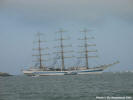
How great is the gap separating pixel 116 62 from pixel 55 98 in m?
86.4

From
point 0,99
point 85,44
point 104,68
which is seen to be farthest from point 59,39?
point 0,99

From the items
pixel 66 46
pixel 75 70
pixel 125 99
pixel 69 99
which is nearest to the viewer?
pixel 125 99

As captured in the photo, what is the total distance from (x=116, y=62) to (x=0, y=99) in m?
88.0

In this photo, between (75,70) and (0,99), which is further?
(75,70)

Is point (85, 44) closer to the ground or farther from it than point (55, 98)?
farther from it

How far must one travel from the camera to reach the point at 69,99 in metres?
24.4

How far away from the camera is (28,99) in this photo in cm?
2489

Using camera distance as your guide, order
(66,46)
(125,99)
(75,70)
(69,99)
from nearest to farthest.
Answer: (125,99), (69,99), (75,70), (66,46)

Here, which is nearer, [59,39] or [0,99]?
[0,99]

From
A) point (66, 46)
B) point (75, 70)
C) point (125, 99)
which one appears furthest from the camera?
point (66, 46)

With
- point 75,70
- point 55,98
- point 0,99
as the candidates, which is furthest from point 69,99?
point 75,70

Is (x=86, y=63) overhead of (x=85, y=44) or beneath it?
beneath

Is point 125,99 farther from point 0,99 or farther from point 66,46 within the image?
point 66,46

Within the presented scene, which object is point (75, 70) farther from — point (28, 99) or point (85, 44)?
point (28, 99)
